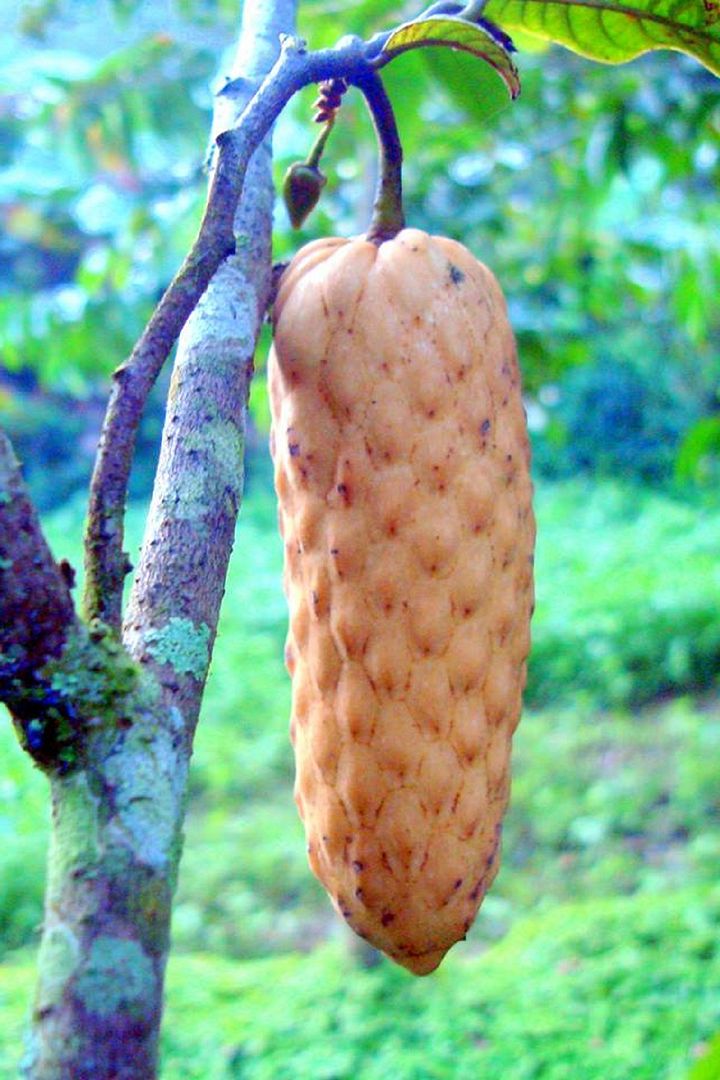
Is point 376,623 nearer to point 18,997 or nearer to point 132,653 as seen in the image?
point 132,653

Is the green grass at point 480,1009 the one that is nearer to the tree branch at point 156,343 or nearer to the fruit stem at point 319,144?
the fruit stem at point 319,144

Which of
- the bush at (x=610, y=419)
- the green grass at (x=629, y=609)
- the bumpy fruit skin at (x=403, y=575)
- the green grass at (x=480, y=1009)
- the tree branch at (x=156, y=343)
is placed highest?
the tree branch at (x=156, y=343)

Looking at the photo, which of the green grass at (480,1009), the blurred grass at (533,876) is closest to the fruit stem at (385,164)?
the blurred grass at (533,876)

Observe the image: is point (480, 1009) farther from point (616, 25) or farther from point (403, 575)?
point (616, 25)

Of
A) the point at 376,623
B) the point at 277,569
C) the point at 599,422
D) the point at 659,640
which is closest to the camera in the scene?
the point at 376,623

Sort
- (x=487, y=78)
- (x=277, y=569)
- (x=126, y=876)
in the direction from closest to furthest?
(x=126, y=876) < (x=487, y=78) < (x=277, y=569)

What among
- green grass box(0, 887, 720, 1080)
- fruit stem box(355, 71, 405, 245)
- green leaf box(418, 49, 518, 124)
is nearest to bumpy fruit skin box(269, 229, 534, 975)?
fruit stem box(355, 71, 405, 245)

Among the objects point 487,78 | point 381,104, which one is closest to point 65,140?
point 487,78

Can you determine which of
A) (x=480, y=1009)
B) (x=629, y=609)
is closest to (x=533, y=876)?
(x=480, y=1009)
